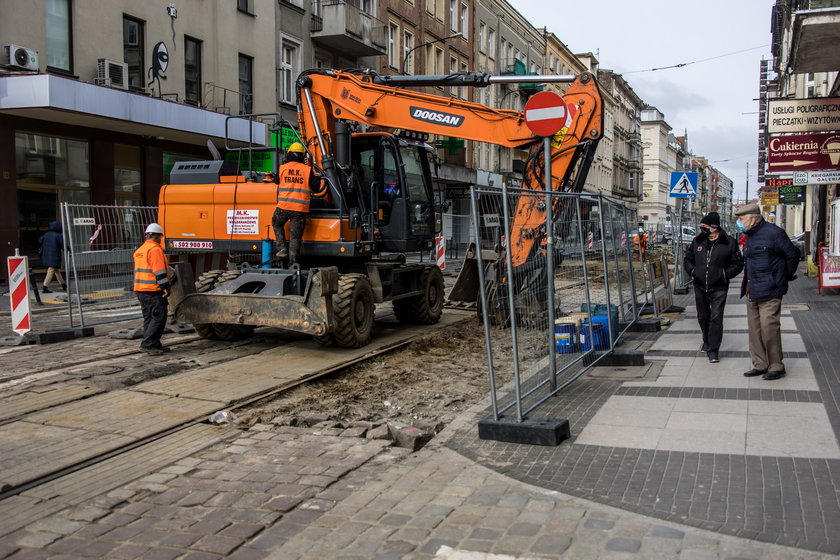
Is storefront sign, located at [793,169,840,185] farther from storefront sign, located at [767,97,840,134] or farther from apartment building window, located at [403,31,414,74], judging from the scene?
apartment building window, located at [403,31,414,74]

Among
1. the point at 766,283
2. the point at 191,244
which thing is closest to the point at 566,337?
the point at 766,283

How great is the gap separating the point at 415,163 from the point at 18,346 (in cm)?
601

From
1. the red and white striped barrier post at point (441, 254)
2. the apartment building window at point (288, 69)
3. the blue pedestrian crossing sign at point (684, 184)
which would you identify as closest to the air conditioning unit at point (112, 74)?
the apartment building window at point (288, 69)

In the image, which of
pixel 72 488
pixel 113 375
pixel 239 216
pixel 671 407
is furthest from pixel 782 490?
pixel 239 216

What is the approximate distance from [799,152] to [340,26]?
17762 mm

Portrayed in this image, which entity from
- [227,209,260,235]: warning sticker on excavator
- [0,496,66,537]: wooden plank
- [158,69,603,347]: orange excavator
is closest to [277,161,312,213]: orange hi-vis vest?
[158,69,603,347]: orange excavator

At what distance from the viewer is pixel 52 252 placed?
1708cm

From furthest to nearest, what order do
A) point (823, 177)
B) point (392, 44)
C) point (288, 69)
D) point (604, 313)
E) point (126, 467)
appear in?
point (392, 44) → point (288, 69) → point (823, 177) → point (604, 313) → point (126, 467)

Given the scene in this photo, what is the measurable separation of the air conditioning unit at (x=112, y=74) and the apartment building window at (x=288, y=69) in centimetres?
787

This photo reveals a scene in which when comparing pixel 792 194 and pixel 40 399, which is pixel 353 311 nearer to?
pixel 40 399

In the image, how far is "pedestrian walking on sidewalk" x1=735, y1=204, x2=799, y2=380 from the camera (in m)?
7.57

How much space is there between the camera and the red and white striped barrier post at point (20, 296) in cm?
1040

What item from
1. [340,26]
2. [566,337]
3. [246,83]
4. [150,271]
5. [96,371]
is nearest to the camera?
[566,337]

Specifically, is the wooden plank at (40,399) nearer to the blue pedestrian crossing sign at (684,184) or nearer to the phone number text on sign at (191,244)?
the phone number text on sign at (191,244)
